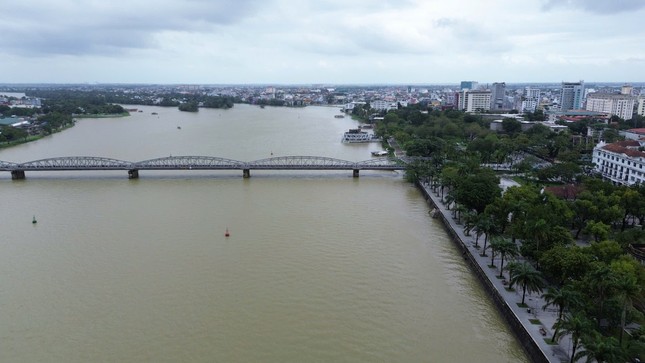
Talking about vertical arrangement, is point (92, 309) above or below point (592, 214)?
below

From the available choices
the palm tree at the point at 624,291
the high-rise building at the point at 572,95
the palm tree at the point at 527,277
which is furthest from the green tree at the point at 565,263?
the high-rise building at the point at 572,95

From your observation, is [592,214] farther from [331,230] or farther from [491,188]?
[331,230]

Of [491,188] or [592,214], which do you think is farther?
[491,188]

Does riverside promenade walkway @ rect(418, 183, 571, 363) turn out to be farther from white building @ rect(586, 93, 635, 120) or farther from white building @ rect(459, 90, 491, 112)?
white building @ rect(459, 90, 491, 112)

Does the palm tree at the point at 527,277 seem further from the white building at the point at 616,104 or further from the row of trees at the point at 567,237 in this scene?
the white building at the point at 616,104

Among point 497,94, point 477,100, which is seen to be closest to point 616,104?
point 477,100

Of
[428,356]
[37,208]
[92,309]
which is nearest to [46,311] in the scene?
[92,309]

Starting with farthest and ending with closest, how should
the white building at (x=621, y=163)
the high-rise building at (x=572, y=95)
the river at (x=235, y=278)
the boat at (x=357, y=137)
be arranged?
the high-rise building at (x=572, y=95), the boat at (x=357, y=137), the white building at (x=621, y=163), the river at (x=235, y=278)
